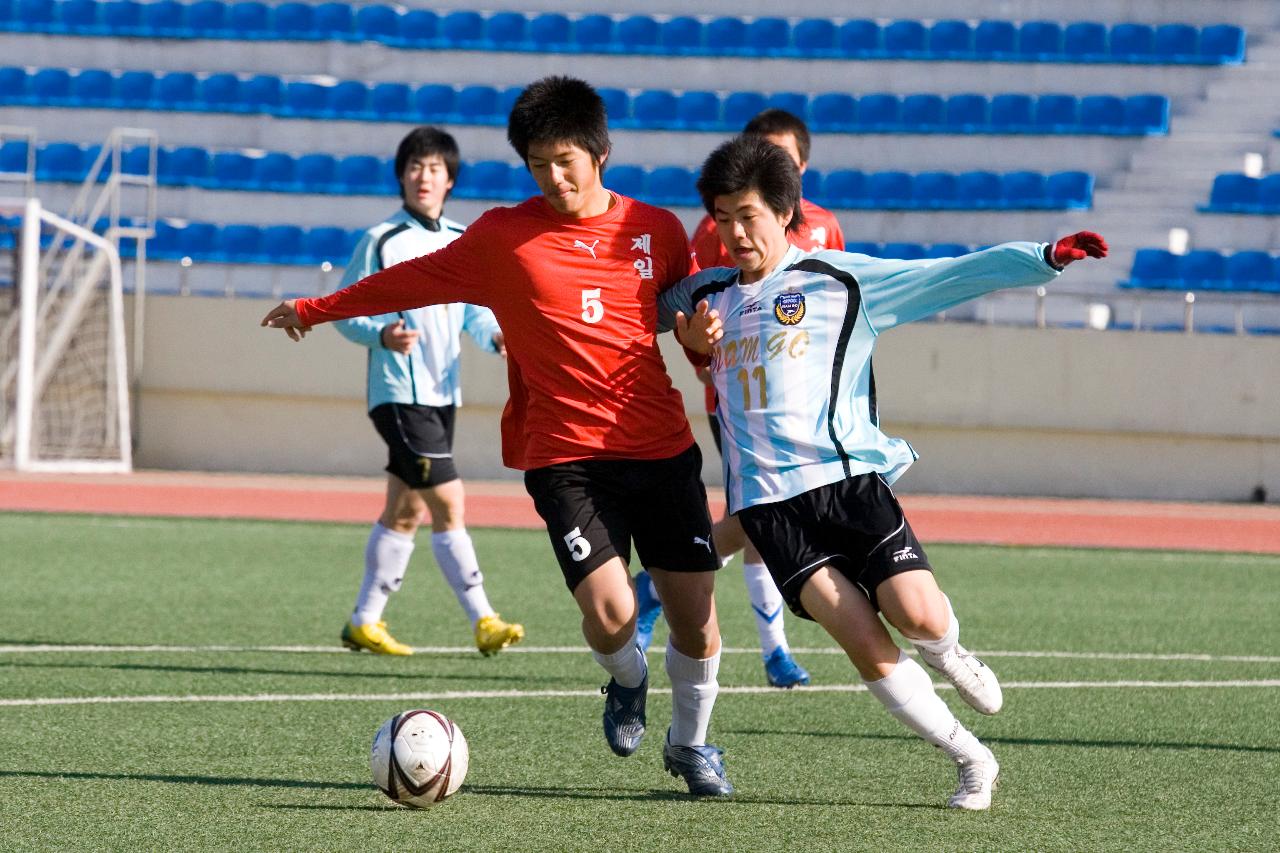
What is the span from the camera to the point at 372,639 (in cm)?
729

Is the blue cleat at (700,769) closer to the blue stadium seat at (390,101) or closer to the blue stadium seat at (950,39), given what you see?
the blue stadium seat at (950,39)

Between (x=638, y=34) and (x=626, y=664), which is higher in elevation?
(x=638, y=34)

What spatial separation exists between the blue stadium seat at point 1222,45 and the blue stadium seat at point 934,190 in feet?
10.9

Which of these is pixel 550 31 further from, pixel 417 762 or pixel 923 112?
pixel 417 762

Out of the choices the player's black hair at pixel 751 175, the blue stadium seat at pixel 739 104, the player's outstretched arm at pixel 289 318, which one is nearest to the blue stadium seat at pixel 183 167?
the blue stadium seat at pixel 739 104

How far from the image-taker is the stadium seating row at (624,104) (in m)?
19.2

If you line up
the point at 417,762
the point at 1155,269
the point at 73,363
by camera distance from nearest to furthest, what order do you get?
the point at 417,762 → the point at 1155,269 → the point at 73,363

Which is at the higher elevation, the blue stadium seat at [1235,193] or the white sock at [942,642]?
the blue stadium seat at [1235,193]

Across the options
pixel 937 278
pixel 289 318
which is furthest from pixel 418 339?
pixel 937 278

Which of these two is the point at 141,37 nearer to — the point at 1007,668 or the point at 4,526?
the point at 4,526

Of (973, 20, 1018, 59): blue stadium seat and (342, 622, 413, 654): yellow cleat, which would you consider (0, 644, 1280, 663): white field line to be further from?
(973, 20, 1018, 59): blue stadium seat

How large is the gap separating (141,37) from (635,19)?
6.20 meters

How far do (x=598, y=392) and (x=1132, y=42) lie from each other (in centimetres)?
1659

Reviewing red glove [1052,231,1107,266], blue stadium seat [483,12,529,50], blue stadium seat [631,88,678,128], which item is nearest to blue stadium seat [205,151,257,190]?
blue stadium seat [483,12,529,50]
